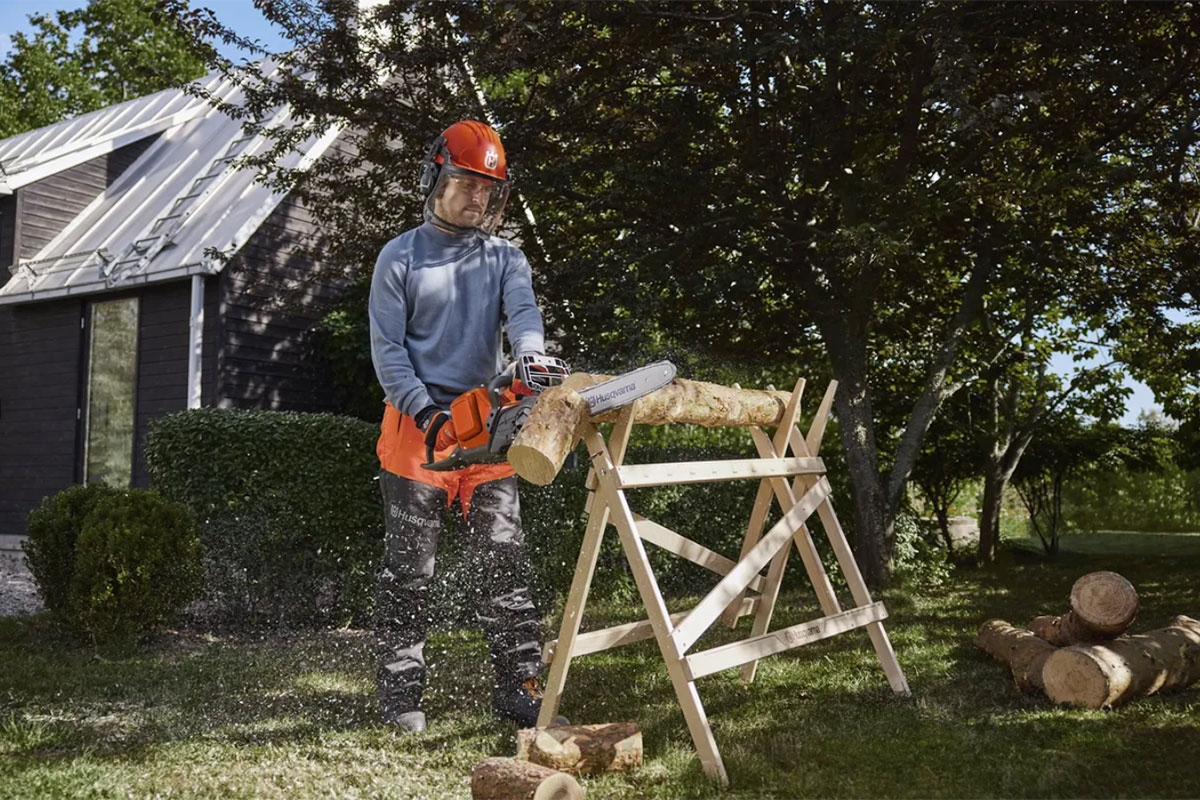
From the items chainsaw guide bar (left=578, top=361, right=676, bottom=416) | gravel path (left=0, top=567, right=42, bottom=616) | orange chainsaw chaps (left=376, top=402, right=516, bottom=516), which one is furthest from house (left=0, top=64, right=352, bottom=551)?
chainsaw guide bar (left=578, top=361, right=676, bottom=416)

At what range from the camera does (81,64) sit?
86.9 ft

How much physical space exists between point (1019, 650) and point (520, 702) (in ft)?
7.48

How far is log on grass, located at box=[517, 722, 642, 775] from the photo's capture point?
3.35 m

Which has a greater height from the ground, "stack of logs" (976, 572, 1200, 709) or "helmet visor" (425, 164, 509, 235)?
"helmet visor" (425, 164, 509, 235)

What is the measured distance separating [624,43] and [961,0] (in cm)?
247

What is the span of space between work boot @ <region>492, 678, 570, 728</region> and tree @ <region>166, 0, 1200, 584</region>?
364cm

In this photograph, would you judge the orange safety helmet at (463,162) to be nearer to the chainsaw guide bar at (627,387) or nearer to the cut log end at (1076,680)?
the chainsaw guide bar at (627,387)

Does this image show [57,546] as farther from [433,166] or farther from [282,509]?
[433,166]

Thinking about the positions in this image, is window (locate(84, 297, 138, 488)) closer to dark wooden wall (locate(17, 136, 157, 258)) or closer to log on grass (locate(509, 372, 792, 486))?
dark wooden wall (locate(17, 136, 157, 258))

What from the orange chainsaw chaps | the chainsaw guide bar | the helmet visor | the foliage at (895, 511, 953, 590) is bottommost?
the foliage at (895, 511, 953, 590)

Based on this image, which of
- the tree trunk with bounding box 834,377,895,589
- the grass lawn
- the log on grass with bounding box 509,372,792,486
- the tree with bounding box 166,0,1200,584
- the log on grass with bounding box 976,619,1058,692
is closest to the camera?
the grass lawn

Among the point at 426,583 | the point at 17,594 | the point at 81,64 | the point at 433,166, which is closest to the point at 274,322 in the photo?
Result: the point at 17,594

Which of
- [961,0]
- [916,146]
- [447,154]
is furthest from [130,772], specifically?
[916,146]

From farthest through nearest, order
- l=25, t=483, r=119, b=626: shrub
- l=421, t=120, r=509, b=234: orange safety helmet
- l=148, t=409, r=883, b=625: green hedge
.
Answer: l=148, t=409, r=883, b=625: green hedge < l=25, t=483, r=119, b=626: shrub < l=421, t=120, r=509, b=234: orange safety helmet
